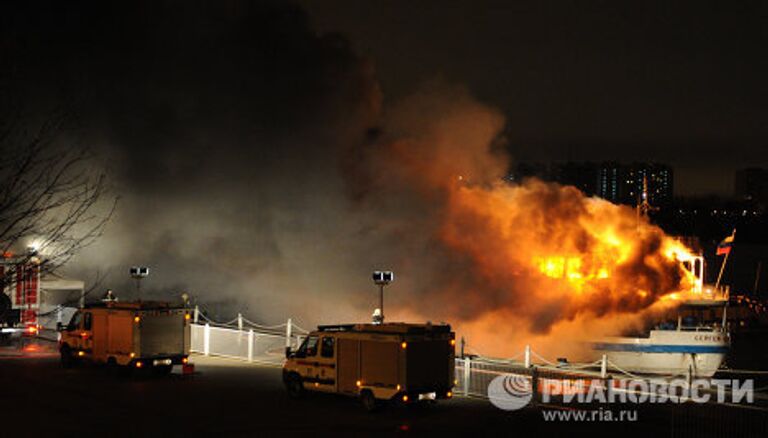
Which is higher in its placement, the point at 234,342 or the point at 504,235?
the point at 504,235

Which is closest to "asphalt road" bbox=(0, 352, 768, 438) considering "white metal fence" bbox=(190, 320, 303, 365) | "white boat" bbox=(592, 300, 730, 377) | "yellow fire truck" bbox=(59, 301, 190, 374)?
"yellow fire truck" bbox=(59, 301, 190, 374)

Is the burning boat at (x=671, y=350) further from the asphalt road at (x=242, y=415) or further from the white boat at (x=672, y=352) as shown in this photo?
the asphalt road at (x=242, y=415)

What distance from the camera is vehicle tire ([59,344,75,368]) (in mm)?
22281

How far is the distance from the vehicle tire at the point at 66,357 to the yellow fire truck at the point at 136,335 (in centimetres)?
44

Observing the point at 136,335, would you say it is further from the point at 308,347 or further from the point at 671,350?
the point at 671,350

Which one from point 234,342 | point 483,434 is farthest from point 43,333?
point 483,434

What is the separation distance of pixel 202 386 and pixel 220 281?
19323 millimetres

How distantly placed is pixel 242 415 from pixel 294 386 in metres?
2.11

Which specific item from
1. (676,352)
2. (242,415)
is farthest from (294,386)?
(676,352)

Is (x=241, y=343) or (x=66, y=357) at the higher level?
(x=241, y=343)

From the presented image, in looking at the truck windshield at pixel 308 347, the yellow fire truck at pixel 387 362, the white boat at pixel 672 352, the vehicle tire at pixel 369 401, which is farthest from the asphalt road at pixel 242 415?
the white boat at pixel 672 352

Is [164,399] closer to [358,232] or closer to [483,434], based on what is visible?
[483,434]

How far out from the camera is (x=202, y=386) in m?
19.5

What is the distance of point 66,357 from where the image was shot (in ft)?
73.4
